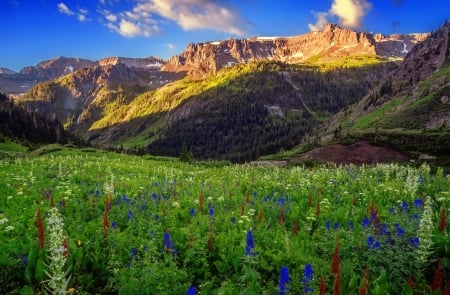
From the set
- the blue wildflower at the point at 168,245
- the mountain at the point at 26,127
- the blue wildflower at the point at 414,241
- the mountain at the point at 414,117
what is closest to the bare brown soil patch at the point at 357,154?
the mountain at the point at 414,117

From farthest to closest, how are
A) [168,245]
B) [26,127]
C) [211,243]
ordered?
[26,127] → [211,243] → [168,245]

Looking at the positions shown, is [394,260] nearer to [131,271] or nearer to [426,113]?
[131,271]

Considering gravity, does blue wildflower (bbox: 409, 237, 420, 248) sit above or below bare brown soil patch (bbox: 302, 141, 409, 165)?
above

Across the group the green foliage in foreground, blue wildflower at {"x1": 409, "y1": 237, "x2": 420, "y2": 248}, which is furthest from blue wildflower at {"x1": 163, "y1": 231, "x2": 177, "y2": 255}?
blue wildflower at {"x1": 409, "y1": 237, "x2": 420, "y2": 248}

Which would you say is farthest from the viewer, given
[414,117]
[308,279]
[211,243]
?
[414,117]

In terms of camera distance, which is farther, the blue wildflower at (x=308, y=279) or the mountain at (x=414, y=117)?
the mountain at (x=414, y=117)

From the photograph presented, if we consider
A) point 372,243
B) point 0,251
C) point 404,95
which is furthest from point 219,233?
point 404,95

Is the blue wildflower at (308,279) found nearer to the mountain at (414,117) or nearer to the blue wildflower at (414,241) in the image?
the blue wildflower at (414,241)

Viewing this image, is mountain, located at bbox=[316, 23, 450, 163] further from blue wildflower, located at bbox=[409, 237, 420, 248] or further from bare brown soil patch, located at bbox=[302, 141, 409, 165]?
blue wildflower, located at bbox=[409, 237, 420, 248]

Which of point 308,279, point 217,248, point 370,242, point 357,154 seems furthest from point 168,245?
point 357,154

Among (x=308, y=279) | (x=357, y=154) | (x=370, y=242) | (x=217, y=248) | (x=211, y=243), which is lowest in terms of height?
(x=357, y=154)

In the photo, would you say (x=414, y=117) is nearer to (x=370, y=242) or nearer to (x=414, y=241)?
(x=414, y=241)

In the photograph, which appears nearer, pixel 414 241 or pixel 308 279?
pixel 308 279

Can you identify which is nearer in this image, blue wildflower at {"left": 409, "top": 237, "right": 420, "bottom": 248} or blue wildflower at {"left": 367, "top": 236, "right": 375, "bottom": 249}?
blue wildflower at {"left": 409, "top": 237, "right": 420, "bottom": 248}
